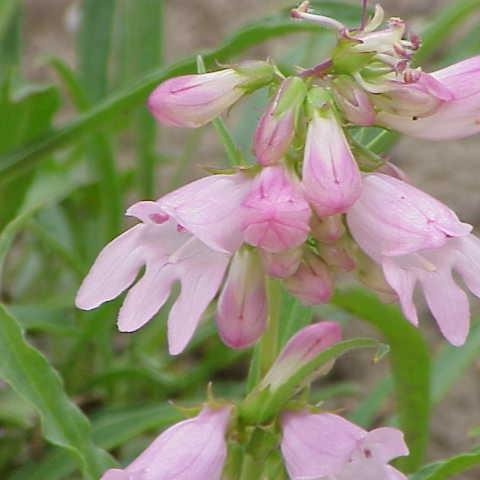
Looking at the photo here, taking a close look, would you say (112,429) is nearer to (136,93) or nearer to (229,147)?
(136,93)

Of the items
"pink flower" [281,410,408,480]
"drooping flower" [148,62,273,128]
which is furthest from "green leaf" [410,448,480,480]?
"drooping flower" [148,62,273,128]

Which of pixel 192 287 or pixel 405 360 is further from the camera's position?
pixel 405 360

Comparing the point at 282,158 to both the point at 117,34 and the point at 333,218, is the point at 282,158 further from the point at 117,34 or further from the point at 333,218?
the point at 117,34

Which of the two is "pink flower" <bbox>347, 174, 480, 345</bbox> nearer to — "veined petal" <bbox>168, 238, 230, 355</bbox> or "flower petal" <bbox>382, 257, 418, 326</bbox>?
"flower petal" <bbox>382, 257, 418, 326</bbox>

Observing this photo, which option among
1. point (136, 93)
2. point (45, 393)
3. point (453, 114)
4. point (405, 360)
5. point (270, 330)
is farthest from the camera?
point (136, 93)

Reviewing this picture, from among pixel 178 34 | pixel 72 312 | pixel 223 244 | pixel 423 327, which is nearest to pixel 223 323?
pixel 223 244

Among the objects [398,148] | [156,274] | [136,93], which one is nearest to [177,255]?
[156,274]

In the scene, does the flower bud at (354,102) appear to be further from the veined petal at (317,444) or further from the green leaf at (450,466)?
the green leaf at (450,466)
